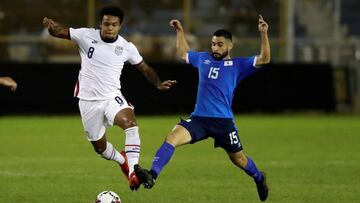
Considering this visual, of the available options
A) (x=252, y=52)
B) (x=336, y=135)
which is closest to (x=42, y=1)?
(x=252, y=52)

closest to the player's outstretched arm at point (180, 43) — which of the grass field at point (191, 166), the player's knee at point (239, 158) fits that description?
the player's knee at point (239, 158)

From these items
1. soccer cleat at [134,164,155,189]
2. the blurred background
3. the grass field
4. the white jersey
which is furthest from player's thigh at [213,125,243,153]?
the blurred background

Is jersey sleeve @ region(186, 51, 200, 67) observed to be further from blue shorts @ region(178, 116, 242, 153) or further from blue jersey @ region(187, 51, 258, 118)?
blue shorts @ region(178, 116, 242, 153)

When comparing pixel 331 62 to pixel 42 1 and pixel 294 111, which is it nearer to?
pixel 294 111

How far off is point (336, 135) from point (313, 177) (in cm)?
851

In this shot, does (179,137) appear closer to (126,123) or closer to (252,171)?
(126,123)

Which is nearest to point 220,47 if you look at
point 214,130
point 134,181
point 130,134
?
point 214,130

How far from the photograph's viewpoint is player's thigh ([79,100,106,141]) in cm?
1245

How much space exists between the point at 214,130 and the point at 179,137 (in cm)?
45

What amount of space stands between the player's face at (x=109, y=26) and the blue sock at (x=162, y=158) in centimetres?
166

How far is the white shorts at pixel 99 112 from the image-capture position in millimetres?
12280

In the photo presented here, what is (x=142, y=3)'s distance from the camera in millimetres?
33688

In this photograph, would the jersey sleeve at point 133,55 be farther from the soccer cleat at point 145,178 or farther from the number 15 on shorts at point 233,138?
the soccer cleat at point 145,178

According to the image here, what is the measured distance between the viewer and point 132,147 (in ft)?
39.2
